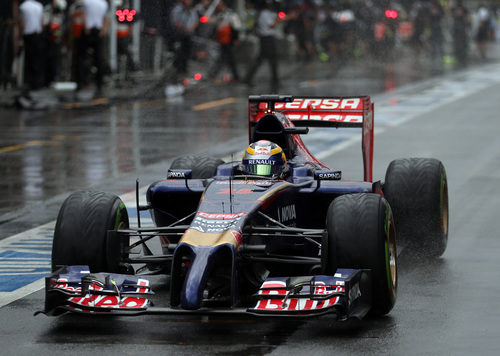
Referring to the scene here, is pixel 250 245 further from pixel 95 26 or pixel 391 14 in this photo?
pixel 391 14

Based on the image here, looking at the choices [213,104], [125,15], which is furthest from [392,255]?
[125,15]

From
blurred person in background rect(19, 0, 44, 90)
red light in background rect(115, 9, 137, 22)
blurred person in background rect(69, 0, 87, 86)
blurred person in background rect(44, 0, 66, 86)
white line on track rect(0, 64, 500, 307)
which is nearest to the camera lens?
white line on track rect(0, 64, 500, 307)

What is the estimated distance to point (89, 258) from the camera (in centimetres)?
833

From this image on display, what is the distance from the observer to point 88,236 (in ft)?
27.5

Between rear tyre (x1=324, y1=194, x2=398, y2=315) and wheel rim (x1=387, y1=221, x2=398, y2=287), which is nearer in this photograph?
rear tyre (x1=324, y1=194, x2=398, y2=315)

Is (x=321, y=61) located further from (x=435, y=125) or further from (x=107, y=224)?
(x=107, y=224)

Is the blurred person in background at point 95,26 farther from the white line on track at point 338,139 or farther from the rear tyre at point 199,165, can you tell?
the rear tyre at point 199,165

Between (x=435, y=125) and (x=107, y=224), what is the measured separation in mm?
14270

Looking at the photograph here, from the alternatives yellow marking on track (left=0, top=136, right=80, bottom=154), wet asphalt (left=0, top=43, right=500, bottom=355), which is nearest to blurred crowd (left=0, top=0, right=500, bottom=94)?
wet asphalt (left=0, top=43, right=500, bottom=355)

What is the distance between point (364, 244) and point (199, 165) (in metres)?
3.01

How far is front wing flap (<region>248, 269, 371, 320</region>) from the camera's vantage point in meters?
7.58

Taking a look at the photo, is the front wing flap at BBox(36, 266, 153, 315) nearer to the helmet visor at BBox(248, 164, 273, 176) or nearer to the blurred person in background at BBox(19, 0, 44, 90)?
the helmet visor at BBox(248, 164, 273, 176)

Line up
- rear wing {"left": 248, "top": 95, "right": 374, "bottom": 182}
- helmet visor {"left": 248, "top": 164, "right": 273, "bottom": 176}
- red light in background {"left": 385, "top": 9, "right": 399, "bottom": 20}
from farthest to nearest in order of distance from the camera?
red light in background {"left": 385, "top": 9, "right": 399, "bottom": 20}
rear wing {"left": 248, "top": 95, "right": 374, "bottom": 182}
helmet visor {"left": 248, "top": 164, "right": 273, "bottom": 176}

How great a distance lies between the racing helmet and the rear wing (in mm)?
1671
